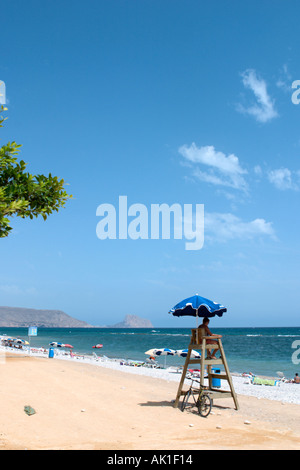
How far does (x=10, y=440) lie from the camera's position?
24.6 ft

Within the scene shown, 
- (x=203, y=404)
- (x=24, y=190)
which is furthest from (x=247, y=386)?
(x=24, y=190)

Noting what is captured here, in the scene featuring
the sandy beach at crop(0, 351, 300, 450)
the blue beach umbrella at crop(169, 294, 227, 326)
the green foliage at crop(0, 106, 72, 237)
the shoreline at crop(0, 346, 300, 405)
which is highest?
the green foliage at crop(0, 106, 72, 237)

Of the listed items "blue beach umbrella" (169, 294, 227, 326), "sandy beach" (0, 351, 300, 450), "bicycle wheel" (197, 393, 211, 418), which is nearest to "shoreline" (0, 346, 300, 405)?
"sandy beach" (0, 351, 300, 450)

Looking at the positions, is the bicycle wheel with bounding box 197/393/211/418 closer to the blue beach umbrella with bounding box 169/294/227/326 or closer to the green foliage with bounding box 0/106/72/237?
the blue beach umbrella with bounding box 169/294/227/326

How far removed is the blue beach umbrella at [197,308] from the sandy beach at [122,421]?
297 centimetres

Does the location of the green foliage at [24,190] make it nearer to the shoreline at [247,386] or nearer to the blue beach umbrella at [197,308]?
the blue beach umbrella at [197,308]

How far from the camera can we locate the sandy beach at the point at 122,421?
7.72 metres

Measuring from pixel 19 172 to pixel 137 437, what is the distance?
6.07m

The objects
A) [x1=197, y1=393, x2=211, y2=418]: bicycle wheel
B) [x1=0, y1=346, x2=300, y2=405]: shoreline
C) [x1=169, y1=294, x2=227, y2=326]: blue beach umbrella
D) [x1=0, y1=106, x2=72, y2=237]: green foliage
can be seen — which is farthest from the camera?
[x1=0, y1=346, x2=300, y2=405]: shoreline

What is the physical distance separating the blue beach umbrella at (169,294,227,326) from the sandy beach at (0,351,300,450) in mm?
2970

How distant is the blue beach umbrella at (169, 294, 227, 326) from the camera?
1227 cm

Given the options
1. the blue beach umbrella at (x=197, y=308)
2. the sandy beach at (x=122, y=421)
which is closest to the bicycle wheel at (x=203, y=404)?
the sandy beach at (x=122, y=421)

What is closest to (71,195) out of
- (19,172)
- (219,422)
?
(19,172)
